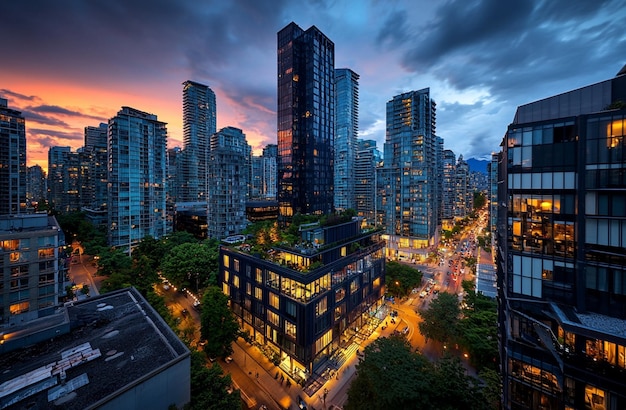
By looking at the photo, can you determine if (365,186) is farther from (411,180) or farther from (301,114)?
(301,114)

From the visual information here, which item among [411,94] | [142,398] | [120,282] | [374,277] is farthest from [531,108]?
[411,94]

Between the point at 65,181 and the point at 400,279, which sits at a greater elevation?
the point at 65,181

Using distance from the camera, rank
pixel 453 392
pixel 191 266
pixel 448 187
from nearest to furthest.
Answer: pixel 453 392 < pixel 191 266 < pixel 448 187

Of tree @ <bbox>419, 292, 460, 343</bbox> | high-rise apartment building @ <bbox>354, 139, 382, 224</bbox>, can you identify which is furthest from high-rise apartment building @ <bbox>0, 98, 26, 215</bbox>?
high-rise apartment building @ <bbox>354, 139, 382, 224</bbox>

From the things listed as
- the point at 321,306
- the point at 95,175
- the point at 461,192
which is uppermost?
the point at 95,175

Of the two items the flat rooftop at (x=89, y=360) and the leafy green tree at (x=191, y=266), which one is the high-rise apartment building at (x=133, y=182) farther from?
the flat rooftop at (x=89, y=360)

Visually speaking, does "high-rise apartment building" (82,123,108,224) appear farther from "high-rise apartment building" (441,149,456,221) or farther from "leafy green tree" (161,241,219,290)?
"high-rise apartment building" (441,149,456,221)

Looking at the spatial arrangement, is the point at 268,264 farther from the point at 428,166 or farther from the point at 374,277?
the point at 428,166

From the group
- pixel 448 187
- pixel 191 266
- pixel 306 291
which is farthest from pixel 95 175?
pixel 448 187
